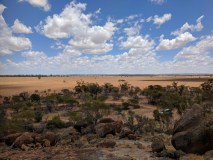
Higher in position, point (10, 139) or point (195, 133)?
point (195, 133)

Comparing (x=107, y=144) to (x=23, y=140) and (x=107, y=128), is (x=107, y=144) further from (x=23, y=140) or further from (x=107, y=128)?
(x=23, y=140)

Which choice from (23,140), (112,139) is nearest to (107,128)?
(112,139)

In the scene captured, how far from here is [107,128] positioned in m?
25.1

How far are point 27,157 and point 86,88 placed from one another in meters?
46.9

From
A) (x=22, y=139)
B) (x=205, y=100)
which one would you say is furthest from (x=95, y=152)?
(x=205, y=100)

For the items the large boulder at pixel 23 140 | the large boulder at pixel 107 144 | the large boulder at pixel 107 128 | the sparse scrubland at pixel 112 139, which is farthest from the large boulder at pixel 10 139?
the large boulder at pixel 107 144

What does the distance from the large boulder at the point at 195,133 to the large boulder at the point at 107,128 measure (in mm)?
6940

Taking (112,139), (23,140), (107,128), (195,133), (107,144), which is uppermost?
(195,133)

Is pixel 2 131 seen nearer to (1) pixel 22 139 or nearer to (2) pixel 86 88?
(1) pixel 22 139

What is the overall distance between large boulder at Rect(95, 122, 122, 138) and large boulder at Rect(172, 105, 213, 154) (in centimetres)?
694

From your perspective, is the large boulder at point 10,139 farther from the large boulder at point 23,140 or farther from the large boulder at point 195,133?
the large boulder at point 195,133

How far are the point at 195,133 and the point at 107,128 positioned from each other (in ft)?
28.0

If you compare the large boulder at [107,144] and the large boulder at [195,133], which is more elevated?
the large boulder at [195,133]

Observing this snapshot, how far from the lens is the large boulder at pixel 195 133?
18.2m
